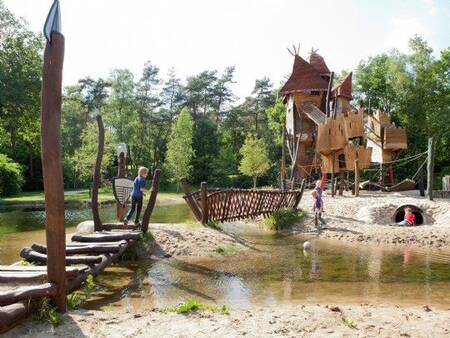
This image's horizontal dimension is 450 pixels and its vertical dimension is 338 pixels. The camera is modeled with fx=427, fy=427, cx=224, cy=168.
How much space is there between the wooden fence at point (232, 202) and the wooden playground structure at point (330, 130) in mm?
6247

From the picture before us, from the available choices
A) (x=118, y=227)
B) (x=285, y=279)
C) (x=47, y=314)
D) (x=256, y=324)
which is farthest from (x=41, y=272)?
(x=118, y=227)

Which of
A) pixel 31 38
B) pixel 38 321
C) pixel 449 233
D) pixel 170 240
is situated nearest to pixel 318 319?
pixel 38 321

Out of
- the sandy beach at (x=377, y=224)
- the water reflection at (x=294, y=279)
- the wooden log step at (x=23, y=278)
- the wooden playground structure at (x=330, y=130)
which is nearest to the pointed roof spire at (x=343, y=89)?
the wooden playground structure at (x=330, y=130)

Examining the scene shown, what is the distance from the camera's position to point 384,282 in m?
9.80

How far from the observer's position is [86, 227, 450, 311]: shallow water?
329 inches

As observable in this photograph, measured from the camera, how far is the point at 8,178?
3425 cm

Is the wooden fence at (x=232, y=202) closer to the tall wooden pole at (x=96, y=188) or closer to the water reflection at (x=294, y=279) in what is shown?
the water reflection at (x=294, y=279)

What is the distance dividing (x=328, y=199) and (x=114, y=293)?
641 inches

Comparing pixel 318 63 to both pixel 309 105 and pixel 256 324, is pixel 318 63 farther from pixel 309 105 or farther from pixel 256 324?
pixel 256 324

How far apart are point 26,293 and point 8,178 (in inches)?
1261

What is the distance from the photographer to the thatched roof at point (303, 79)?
3394 centimetres

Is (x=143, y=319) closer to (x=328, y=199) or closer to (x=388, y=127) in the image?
(x=328, y=199)

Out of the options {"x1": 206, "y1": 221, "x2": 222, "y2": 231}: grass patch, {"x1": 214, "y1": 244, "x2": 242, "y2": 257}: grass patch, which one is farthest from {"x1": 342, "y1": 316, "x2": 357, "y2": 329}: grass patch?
→ {"x1": 206, "y1": 221, "x2": 222, "y2": 231}: grass patch

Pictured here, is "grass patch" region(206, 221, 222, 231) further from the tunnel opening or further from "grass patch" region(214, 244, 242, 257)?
the tunnel opening
